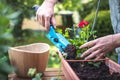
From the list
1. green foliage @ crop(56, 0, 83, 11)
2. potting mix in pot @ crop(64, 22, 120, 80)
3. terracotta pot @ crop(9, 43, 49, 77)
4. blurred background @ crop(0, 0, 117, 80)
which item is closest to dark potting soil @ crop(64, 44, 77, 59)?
potting mix in pot @ crop(64, 22, 120, 80)

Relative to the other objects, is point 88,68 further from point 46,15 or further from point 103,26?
point 103,26

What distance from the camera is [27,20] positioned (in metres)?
6.36

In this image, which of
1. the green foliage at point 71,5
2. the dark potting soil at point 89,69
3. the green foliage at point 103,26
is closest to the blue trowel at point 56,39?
the dark potting soil at point 89,69

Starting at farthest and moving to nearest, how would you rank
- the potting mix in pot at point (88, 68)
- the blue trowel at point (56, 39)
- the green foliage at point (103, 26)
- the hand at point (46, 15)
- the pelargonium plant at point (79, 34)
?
the green foliage at point (103, 26), the pelargonium plant at point (79, 34), the hand at point (46, 15), the blue trowel at point (56, 39), the potting mix in pot at point (88, 68)

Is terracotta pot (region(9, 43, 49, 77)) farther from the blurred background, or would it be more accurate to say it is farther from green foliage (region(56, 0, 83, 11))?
green foliage (region(56, 0, 83, 11))

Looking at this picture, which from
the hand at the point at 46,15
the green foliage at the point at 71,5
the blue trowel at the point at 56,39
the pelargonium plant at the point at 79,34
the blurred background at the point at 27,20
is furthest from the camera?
the green foliage at the point at 71,5

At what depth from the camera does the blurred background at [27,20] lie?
22.7 inches

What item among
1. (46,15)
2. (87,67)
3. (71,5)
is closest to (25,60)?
(46,15)

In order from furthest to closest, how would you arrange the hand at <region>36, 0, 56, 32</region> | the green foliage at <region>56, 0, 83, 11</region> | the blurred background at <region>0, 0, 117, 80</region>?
the green foliage at <region>56, 0, 83, 11</region>, the hand at <region>36, 0, 56, 32</region>, the blurred background at <region>0, 0, 117, 80</region>

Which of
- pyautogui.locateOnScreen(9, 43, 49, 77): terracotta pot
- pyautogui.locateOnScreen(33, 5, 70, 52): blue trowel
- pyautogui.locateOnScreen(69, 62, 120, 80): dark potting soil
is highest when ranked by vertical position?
pyautogui.locateOnScreen(33, 5, 70, 52): blue trowel

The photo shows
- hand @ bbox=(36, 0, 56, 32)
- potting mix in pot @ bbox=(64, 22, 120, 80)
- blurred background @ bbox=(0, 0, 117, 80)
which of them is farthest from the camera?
hand @ bbox=(36, 0, 56, 32)

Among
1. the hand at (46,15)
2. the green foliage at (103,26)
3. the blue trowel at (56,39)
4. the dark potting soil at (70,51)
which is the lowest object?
the green foliage at (103,26)

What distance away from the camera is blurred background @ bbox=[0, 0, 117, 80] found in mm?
577

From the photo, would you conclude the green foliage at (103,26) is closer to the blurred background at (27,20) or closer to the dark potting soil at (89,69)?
the blurred background at (27,20)
